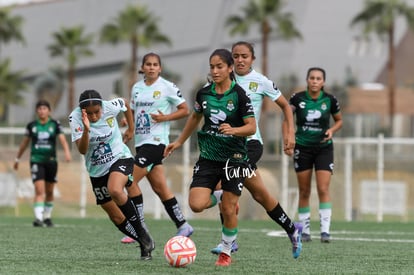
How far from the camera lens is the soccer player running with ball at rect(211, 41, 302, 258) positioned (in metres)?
10.0

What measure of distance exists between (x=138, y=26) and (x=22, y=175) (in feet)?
129

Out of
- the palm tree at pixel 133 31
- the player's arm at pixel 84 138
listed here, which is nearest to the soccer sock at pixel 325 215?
the player's arm at pixel 84 138

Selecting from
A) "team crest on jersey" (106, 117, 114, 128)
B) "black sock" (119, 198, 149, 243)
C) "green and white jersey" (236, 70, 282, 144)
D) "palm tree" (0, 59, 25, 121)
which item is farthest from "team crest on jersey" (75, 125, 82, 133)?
"palm tree" (0, 59, 25, 121)

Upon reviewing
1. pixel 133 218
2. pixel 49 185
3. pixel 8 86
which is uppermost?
pixel 8 86

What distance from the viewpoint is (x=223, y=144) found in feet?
30.9

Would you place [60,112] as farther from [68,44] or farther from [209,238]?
[209,238]

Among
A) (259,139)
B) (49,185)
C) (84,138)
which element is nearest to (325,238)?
(259,139)

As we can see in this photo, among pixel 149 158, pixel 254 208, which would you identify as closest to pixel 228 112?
pixel 149 158

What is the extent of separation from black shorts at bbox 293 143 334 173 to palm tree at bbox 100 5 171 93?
48.9m

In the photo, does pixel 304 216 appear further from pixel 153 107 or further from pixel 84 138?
pixel 84 138

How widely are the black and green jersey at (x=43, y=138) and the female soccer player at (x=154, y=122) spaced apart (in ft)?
12.7

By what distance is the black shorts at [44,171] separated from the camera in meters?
16.0

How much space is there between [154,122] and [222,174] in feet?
9.62

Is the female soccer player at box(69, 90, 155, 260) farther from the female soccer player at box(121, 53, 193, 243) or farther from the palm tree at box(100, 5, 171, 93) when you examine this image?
the palm tree at box(100, 5, 171, 93)
